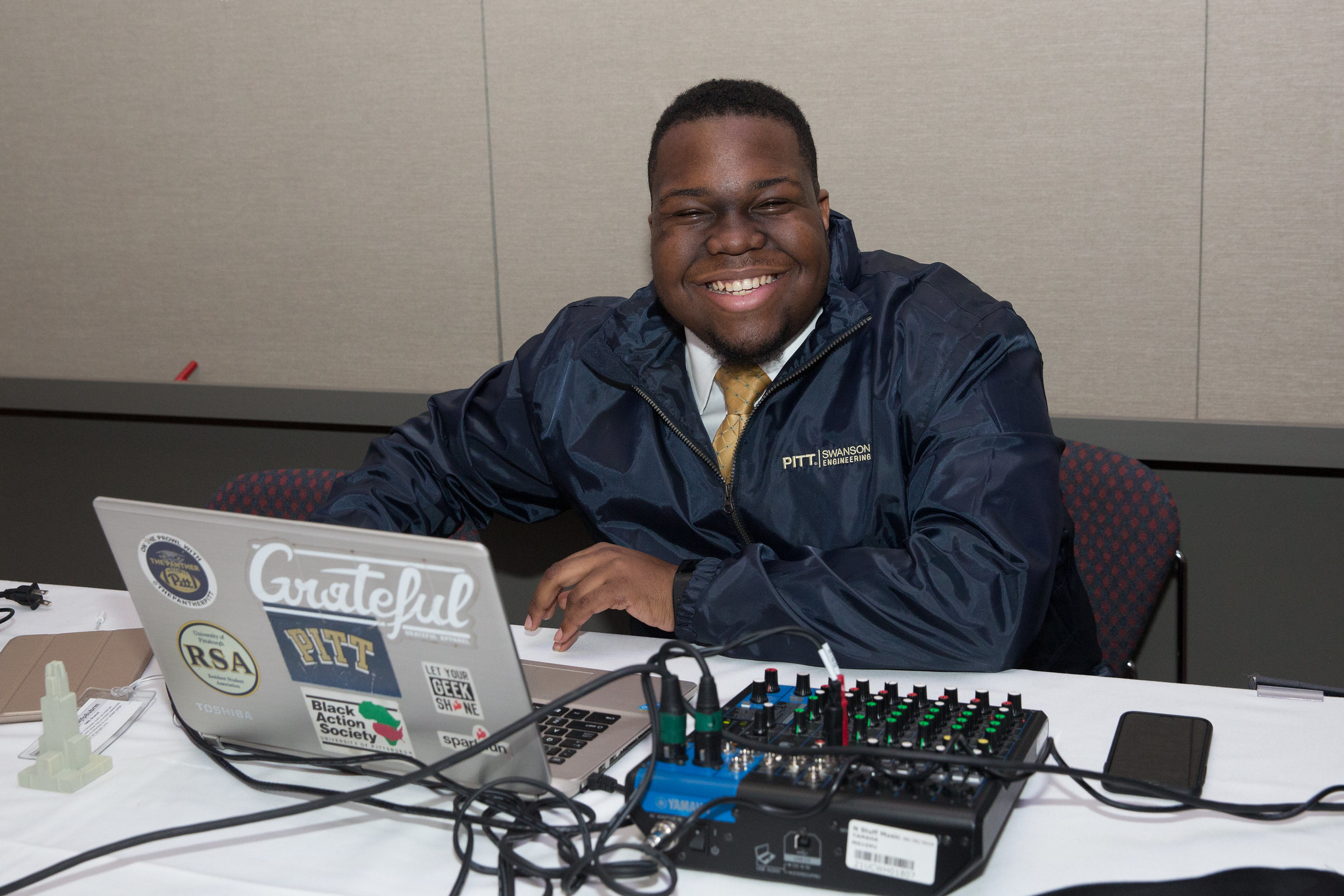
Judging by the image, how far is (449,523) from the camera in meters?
1.83

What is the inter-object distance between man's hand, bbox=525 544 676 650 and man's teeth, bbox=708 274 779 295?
0.47 metres

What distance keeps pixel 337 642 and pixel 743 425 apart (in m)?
0.81

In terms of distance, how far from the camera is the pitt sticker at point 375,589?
31.6 inches

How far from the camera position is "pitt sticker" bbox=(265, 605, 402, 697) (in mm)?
858

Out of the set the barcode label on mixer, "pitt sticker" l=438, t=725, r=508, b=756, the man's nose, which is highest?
the man's nose

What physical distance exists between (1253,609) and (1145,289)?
0.64 m

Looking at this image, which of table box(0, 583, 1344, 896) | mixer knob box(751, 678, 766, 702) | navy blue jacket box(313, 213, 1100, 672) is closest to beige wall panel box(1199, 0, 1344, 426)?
navy blue jacket box(313, 213, 1100, 672)

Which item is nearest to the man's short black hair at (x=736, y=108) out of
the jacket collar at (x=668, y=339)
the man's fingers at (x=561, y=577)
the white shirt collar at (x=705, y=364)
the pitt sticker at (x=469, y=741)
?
the jacket collar at (x=668, y=339)

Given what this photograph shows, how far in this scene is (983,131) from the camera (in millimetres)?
2066

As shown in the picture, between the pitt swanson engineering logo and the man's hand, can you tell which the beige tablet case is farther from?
the pitt swanson engineering logo

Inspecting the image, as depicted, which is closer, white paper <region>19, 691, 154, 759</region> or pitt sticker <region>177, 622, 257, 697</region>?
pitt sticker <region>177, 622, 257, 697</region>

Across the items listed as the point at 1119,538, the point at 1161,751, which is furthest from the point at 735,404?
the point at 1161,751

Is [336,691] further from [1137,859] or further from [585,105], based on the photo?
[585,105]

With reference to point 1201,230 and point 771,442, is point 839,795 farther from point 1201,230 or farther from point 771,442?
point 1201,230
